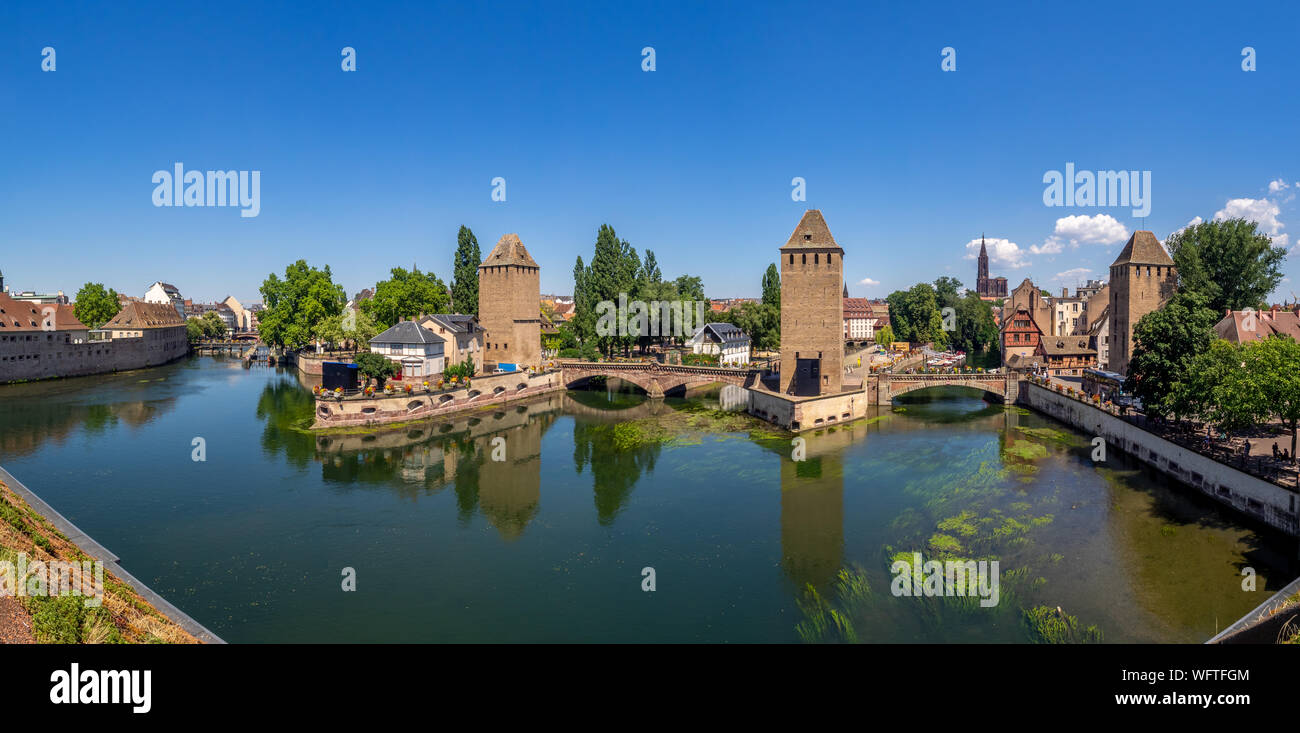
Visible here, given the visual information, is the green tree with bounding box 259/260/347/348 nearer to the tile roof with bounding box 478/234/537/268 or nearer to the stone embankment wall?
the tile roof with bounding box 478/234/537/268

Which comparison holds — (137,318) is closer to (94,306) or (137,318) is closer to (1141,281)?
(94,306)

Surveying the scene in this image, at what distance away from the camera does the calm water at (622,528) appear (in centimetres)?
1633

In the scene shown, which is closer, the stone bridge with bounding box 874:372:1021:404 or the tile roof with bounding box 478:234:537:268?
the stone bridge with bounding box 874:372:1021:404

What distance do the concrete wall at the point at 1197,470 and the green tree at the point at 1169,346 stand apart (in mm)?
1657

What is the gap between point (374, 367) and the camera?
44.1 m

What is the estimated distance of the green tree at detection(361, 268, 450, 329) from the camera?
7050 centimetres

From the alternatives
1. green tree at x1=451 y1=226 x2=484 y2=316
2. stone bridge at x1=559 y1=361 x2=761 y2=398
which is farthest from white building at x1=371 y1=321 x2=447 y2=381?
green tree at x1=451 y1=226 x2=484 y2=316

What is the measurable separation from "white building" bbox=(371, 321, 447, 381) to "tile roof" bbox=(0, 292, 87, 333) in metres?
32.1

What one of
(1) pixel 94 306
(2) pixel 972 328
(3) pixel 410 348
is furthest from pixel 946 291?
(1) pixel 94 306

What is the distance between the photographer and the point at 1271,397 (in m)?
21.4
